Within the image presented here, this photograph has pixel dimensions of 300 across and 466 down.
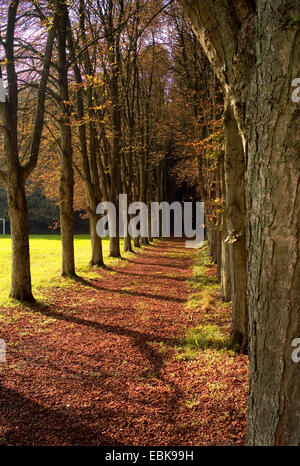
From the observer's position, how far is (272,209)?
7.87 ft

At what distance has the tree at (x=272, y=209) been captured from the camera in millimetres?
2295

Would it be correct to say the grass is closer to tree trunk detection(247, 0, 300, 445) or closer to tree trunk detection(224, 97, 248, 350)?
tree trunk detection(224, 97, 248, 350)

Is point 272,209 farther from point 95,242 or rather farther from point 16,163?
point 95,242

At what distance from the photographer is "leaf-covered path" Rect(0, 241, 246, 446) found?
139 inches

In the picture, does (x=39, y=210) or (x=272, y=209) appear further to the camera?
(x=39, y=210)

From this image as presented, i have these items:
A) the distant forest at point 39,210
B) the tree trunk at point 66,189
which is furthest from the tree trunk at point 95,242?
the distant forest at point 39,210

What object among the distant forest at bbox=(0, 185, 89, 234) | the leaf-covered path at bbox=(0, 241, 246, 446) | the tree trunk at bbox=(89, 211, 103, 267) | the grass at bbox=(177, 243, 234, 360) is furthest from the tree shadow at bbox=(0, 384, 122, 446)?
the distant forest at bbox=(0, 185, 89, 234)

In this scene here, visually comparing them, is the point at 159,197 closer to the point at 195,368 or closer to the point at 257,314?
the point at 195,368

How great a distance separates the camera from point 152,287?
11.0 meters

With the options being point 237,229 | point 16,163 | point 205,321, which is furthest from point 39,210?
point 237,229

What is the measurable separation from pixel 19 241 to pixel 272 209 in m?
7.31

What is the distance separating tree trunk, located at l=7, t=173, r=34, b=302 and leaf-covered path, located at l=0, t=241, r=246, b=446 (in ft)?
2.42
